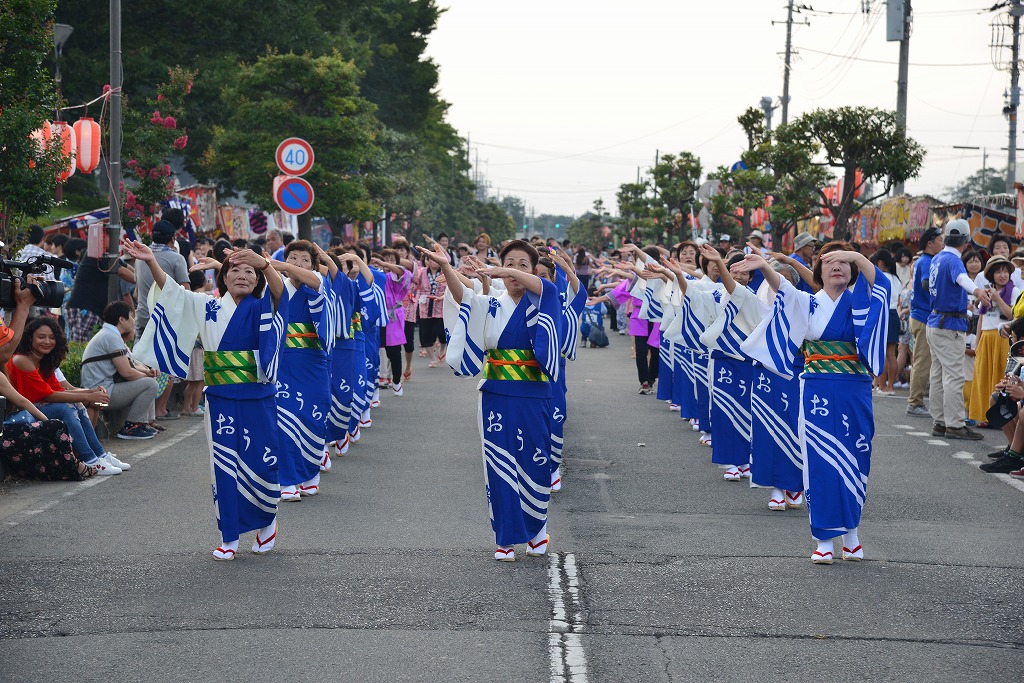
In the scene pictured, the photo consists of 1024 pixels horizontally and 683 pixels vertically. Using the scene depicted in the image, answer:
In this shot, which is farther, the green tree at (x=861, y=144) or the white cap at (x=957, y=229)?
the green tree at (x=861, y=144)

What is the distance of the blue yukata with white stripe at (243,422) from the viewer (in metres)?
7.00

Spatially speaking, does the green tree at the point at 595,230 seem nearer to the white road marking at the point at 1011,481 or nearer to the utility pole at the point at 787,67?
the utility pole at the point at 787,67

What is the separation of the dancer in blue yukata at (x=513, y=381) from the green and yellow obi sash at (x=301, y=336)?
7.54ft

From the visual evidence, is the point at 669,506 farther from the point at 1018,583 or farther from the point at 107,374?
the point at 107,374

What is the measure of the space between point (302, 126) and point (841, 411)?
23406 millimetres

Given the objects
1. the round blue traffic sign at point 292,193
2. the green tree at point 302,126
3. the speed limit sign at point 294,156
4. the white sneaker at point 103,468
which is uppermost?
the green tree at point 302,126

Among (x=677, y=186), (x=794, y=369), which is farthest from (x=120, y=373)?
(x=677, y=186)

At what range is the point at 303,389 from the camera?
909 cm

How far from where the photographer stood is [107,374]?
11133 millimetres

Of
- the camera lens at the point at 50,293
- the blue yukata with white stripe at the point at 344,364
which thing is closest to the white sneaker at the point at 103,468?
the blue yukata with white stripe at the point at 344,364

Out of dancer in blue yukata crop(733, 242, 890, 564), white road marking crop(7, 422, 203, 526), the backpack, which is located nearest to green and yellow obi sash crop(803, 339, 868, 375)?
dancer in blue yukata crop(733, 242, 890, 564)

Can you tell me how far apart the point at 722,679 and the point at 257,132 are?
26.7 meters

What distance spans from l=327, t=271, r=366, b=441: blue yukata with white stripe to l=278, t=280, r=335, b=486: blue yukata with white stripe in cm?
→ 99

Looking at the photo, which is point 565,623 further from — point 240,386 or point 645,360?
point 645,360
